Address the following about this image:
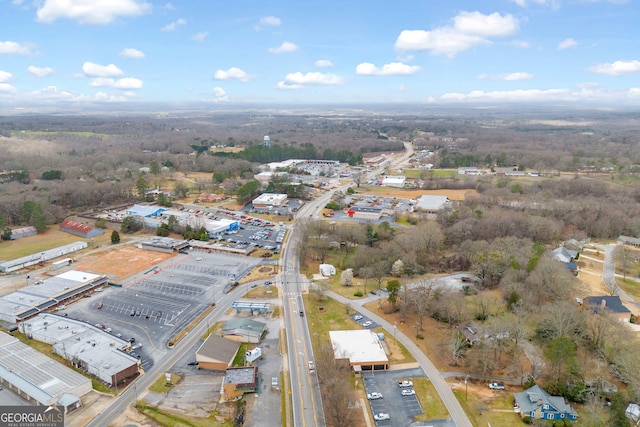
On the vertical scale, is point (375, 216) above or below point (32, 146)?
below

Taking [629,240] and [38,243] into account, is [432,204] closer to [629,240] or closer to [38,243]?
[629,240]

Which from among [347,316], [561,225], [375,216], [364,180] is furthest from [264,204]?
[561,225]

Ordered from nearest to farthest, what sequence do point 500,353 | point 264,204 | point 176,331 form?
point 500,353
point 176,331
point 264,204

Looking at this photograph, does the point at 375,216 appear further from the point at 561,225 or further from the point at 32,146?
the point at 32,146

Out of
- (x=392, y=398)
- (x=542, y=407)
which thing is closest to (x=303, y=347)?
(x=392, y=398)

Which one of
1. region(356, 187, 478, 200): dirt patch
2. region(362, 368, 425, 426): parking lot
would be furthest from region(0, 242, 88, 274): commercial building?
region(356, 187, 478, 200): dirt patch

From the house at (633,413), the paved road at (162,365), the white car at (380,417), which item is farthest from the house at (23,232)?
the house at (633,413)
